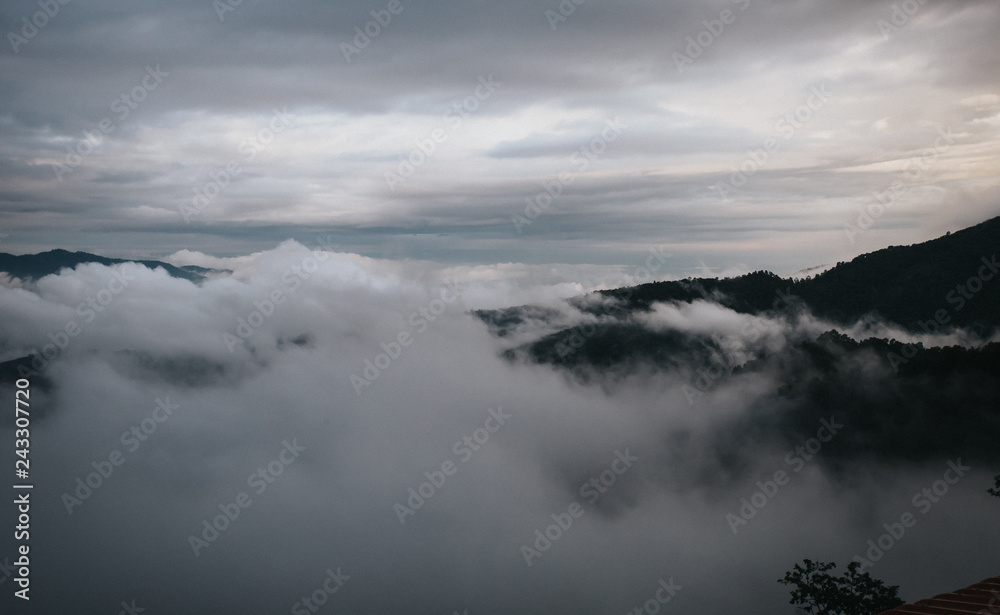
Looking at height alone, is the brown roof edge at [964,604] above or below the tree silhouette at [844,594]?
above

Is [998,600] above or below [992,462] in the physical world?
above

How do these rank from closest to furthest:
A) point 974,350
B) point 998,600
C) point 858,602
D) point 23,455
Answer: point 998,600, point 858,602, point 23,455, point 974,350

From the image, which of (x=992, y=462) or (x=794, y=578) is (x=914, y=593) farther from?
(x=794, y=578)

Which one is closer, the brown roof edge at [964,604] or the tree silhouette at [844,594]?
the brown roof edge at [964,604]

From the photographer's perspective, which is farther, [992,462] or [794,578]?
[992,462]

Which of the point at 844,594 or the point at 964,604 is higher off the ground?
the point at 964,604

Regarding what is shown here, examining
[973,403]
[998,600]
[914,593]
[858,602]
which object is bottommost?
[914,593]

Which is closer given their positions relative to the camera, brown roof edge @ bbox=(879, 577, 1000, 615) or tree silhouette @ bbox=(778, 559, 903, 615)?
brown roof edge @ bbox=(879, 577, 1000, 615)

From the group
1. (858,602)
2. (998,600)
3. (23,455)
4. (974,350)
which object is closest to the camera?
(998,600)

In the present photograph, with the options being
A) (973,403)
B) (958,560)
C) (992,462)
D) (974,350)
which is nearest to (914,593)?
(958,560)

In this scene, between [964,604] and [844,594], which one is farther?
[844,594]

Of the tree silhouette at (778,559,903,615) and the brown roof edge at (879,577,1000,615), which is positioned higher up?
the brown roof edge at (879,577,1000,615)
